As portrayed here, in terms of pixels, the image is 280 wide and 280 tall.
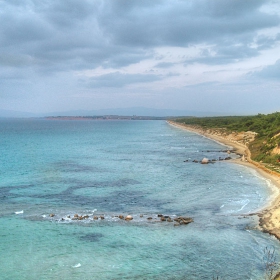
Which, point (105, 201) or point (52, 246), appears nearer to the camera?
point (52, 246)

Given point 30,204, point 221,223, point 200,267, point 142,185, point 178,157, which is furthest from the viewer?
point 178,157

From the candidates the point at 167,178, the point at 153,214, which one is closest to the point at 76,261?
the point at 153,214

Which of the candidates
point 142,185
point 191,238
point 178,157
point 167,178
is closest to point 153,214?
point 191,238

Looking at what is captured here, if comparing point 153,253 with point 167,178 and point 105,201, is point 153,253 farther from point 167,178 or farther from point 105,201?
point 167,178

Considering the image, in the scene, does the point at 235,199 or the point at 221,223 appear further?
the point at 235,199

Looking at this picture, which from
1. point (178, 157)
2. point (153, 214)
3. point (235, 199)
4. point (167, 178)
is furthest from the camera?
point (178, 157)

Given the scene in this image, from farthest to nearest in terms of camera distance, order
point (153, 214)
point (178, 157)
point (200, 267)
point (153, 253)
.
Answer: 1. point (178, 157)
2. point (153, 214)
3. point (153, 253)
4. point (200, 267)

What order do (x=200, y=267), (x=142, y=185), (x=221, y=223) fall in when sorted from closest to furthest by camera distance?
(x=200, y=267), (x=221, y=223), (x=142, y=185)

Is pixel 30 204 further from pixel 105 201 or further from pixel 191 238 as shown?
pixel 191 238
